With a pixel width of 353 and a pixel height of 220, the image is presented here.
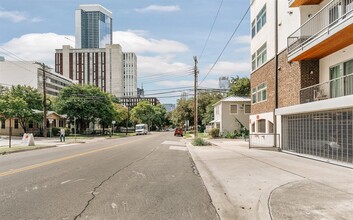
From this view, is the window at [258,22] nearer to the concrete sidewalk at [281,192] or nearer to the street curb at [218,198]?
the concrete sidewalk at [281,192]

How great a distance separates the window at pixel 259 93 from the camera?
94.7 ft

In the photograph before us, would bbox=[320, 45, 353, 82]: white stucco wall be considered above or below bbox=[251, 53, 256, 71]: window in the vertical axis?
below

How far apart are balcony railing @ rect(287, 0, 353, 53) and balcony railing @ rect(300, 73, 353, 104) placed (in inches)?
96.2

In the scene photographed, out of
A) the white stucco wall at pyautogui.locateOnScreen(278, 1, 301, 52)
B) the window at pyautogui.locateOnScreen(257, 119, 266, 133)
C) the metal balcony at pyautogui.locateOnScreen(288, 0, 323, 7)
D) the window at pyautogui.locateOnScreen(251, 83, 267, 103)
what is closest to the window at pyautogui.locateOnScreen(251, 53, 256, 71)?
the window at pyautogui.locateOnScreen(251, 83, 267, 103)

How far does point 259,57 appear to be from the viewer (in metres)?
30.6

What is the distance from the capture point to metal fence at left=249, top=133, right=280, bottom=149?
978 inches

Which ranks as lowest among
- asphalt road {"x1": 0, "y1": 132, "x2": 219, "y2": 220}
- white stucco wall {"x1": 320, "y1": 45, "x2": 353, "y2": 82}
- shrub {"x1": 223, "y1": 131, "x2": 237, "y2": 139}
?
shrub {"x1": 223, "y1": 131, "x2": 237, "y2": 139}

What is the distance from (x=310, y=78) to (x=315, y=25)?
2969mm

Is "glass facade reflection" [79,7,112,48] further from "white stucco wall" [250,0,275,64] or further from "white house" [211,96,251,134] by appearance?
"white stucco wall" [250,0,275,64]

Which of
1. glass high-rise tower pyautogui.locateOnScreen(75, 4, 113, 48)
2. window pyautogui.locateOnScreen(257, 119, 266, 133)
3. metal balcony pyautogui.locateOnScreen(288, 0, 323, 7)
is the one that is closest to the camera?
metal balcony pyautogui.locateOnScreen(288, 0, 323, 7)

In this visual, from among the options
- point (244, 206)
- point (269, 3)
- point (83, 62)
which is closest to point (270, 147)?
point (269, 3)

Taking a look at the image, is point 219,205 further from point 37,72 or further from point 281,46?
point 37,72

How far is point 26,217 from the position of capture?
660 centimetres

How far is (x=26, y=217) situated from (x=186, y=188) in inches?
181
